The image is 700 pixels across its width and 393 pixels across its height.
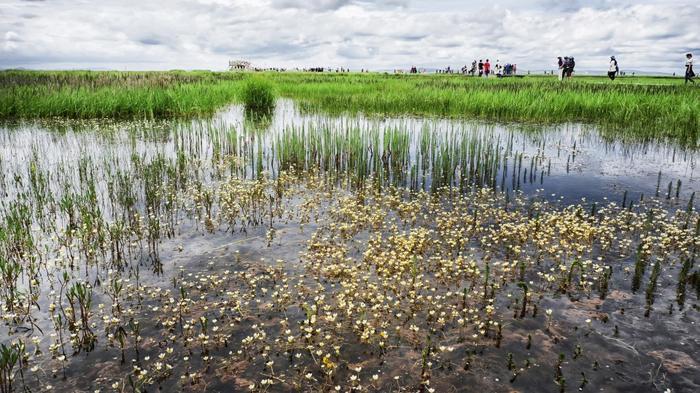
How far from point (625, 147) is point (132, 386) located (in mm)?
18467

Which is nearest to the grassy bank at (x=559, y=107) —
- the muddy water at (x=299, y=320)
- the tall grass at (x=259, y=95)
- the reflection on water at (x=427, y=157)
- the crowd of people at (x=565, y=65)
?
the tall grass at (x=259, y=95)

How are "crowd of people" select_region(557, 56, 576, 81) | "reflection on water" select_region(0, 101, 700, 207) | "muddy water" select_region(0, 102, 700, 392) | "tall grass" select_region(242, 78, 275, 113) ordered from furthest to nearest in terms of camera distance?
"crowd of people" select_region(557, 56, 576, 81) → "tall grass" select_region(242, 78, 275, 113) → "reflection on water" select_region(0, 101, 700, 207) → "muddy water" select_region(0, 102, 700, 392)

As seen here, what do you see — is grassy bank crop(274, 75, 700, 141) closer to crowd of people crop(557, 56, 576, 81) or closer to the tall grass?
the tall grass

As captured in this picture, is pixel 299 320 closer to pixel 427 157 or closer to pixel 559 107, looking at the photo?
pixel 427 157

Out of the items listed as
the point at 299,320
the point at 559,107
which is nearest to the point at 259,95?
the point at 559,107

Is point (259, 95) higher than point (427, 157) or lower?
higher

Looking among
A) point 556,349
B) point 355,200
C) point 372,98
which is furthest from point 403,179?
A: point 372,98

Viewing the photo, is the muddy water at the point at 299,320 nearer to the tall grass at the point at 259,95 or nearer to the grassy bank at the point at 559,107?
the grassy bank at the point at 559,107

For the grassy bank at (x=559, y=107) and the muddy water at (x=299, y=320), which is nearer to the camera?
the muddy water at (x=299, y=320)

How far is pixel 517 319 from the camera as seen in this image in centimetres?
623

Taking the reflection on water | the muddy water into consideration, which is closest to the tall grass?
the reflection on water

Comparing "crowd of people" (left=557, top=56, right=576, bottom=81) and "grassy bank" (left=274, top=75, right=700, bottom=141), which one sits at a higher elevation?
"crowd of people" (left=557, top=56, right=576, bottom=81)

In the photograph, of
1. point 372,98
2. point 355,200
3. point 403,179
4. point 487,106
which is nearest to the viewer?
point 355,200

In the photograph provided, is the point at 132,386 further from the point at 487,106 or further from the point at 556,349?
the point at 487,106
